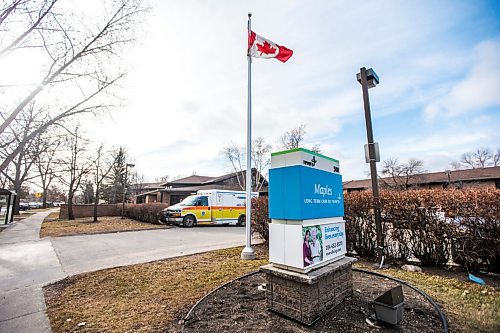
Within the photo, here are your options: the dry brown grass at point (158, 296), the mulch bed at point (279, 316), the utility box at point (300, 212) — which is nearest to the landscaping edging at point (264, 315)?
the mulch bed at point (279, 316)

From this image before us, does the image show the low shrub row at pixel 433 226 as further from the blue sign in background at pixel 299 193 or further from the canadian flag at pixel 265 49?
the canadian flag at pixel 265 49

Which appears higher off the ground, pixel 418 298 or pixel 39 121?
pixel 39 121

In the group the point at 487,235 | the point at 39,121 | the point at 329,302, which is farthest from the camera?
the point at 39,121

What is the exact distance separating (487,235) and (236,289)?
463 cm

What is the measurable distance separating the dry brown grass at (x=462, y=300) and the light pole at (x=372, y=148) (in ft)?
2.69

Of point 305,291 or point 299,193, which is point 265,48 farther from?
point 305,291

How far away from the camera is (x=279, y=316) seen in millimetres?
3311

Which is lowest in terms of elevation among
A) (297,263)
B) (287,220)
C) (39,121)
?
(297,263)

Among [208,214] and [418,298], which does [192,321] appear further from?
[208,214]

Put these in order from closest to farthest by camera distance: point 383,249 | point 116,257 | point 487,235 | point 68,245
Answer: point 487,235 < point 383,249 < point 116,257 < point 68,245

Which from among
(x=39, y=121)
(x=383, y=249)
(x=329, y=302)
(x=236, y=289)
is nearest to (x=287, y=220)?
(x=329, y=302)

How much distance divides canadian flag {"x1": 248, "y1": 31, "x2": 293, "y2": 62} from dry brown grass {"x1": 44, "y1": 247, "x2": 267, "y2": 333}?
5.84 metres

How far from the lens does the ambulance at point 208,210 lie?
55.1 ft

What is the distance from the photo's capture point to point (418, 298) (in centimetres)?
380
